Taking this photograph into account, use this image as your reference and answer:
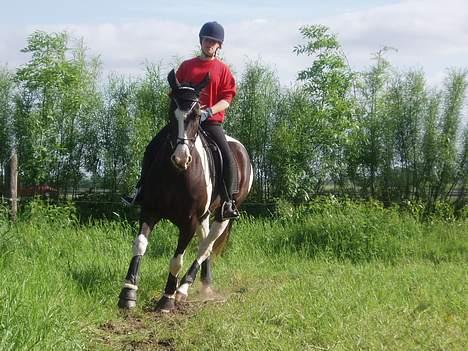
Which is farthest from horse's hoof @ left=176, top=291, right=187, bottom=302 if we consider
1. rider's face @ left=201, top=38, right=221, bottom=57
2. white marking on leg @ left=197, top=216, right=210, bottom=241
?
rider's face @ left=201, top=38, right=221, bottom=57

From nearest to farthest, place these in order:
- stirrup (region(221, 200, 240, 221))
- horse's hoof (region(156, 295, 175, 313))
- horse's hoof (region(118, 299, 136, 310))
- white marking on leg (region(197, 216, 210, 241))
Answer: horse's hoof (region(118, 299, 136, 310))
horse's hoof (region(156, 295, 175, 313))
stirrup (region(221, 200, 240, 221))
white marking on leg (region(197, 216, 210, 241))

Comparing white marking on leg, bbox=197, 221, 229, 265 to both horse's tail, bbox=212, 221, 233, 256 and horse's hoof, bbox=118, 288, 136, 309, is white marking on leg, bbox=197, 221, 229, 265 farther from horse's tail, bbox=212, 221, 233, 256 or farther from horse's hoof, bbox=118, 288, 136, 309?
horse's hoof, bbox=118, 288, 136, 309

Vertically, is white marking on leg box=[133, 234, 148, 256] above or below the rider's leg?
below

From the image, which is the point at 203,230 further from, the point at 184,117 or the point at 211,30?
the point at 211,30

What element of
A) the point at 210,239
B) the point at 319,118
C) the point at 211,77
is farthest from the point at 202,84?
the point at 319,118

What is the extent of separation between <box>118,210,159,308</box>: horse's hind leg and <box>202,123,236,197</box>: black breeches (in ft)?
3.31

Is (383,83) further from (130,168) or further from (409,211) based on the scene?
(130,168)

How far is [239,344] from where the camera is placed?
4945 millimetres

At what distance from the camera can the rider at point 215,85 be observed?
7051mm

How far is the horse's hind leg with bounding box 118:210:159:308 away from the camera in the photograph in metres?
6.16

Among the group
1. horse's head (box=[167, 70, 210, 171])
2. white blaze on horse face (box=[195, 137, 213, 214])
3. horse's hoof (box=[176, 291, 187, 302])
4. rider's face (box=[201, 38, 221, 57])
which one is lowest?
horse's hoof (box=[176, 291, 187, 302])

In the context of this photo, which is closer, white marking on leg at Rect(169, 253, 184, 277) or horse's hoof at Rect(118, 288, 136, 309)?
horse's hoof at Rect(118, 288, 136, 309)

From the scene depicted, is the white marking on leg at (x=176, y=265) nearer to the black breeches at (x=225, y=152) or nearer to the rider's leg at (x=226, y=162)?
the rider's leg at (x=226, y=162)

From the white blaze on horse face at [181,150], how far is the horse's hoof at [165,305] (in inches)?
50.8
